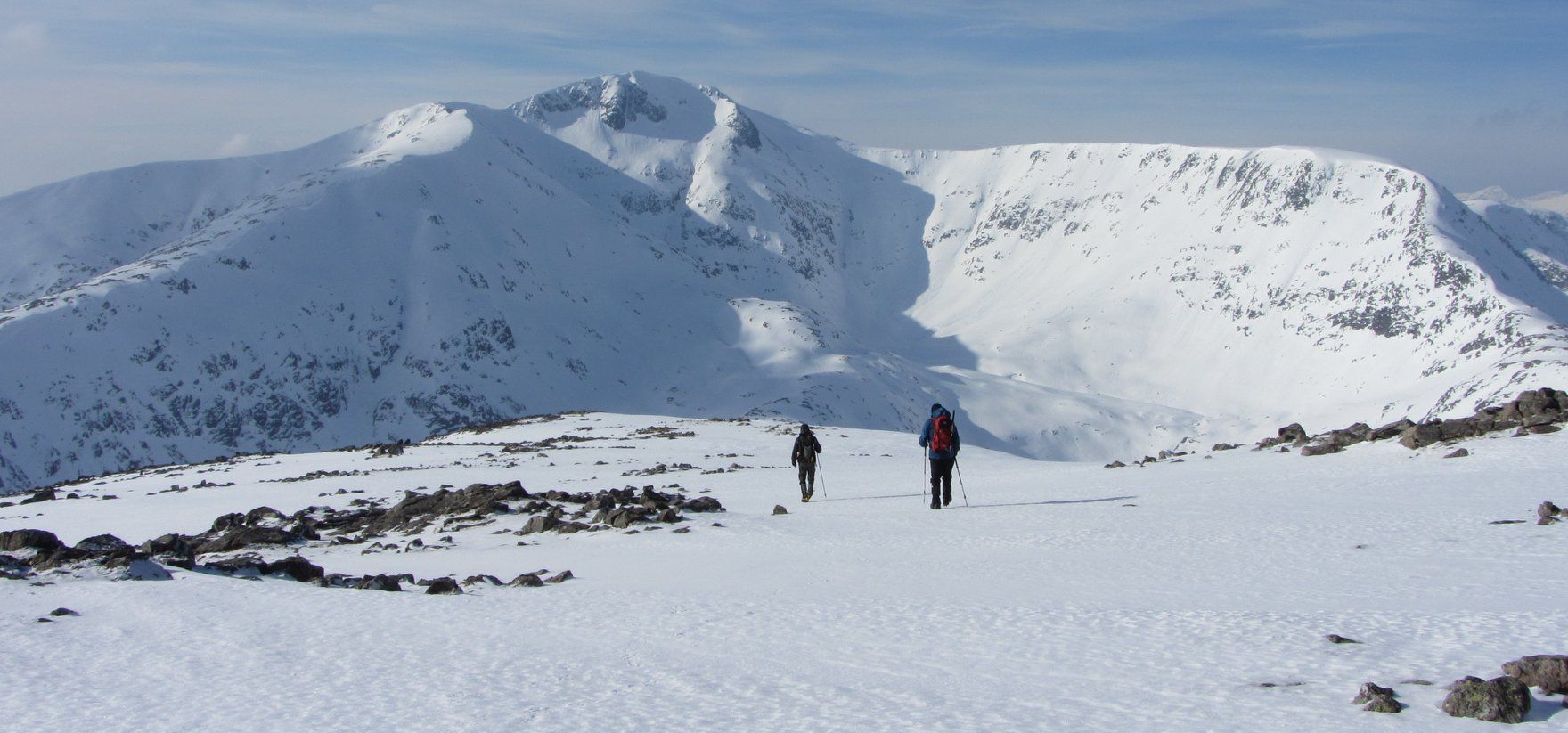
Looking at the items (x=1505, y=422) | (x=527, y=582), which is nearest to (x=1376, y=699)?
(x=527, y=582)

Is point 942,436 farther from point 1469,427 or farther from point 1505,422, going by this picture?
point 1505,422

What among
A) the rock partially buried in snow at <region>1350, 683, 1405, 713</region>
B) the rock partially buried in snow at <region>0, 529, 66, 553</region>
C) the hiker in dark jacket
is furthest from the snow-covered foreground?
the hiker in dark jacket

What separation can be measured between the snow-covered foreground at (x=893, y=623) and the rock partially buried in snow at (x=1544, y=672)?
29 centimetres

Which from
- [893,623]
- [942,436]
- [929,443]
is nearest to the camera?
[893,623]

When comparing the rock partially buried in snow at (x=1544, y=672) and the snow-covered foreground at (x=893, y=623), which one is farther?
the snow-covered foreground at (x=893, y=623)

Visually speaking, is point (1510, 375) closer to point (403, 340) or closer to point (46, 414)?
point (403, 340)

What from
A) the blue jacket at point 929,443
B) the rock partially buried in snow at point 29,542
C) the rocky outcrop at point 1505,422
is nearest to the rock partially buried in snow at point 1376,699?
the blue jacket at point 929,443

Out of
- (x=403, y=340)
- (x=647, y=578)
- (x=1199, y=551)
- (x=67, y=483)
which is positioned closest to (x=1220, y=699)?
(x=1199, y=551)

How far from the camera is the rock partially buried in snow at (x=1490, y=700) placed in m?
7.44

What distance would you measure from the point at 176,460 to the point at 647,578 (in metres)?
164

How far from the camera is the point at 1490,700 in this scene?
24.6ft

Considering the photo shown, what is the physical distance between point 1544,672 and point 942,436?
14074mm

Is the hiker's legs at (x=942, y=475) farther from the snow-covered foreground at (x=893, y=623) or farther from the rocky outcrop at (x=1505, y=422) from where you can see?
the rocky outcrop at (x=1505, y=422)

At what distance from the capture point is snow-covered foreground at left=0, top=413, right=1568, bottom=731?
8.34 meters
